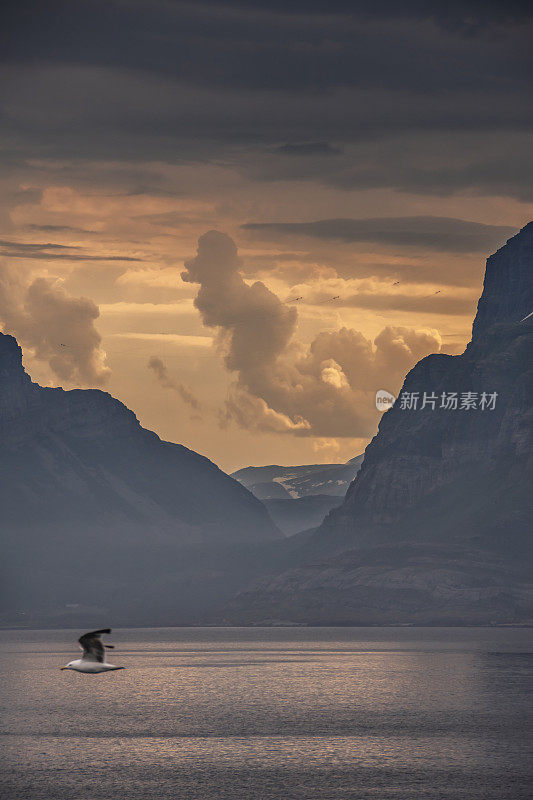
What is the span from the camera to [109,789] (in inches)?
6363

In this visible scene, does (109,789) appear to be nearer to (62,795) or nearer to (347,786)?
(62,795)

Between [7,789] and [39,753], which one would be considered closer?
[7,789]

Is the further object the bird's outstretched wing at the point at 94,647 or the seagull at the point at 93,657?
the seagull at the point at 93,657

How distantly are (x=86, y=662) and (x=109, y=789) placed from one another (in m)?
28.7

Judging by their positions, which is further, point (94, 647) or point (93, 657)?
point (93, 657)

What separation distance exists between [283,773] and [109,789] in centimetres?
2514

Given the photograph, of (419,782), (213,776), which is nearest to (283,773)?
(213,776)

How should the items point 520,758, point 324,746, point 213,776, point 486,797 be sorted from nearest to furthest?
point 486,797, point 213,776, point 520,758, point 324,746

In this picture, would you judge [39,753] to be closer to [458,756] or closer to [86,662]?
[86,662]

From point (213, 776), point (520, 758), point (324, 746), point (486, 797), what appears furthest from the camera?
point (324, 746)

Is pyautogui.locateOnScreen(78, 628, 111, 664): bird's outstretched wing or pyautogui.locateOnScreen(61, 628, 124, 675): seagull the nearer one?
pyautogui.locateOnScreen(78, 628, 111, 664): bird's outstretched wing

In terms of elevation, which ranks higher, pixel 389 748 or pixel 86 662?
pixel 86 662

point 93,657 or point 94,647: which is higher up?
point 94,647

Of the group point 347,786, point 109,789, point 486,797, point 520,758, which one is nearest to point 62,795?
point 109,789
